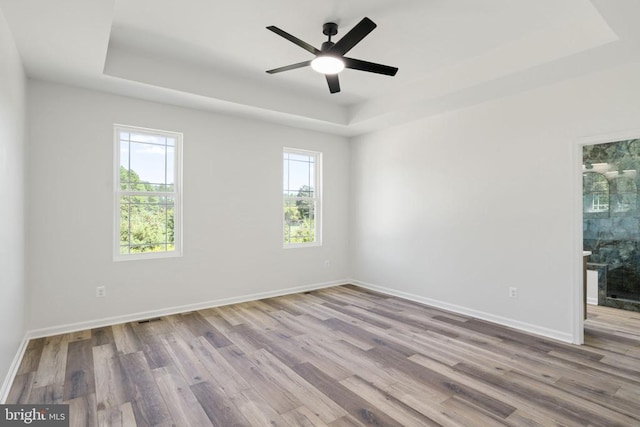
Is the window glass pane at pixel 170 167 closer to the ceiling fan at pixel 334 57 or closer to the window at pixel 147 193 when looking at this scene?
the window at pixel 147 193

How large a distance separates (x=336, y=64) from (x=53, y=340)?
12.7 ft

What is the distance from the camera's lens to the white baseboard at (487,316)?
11.6ft

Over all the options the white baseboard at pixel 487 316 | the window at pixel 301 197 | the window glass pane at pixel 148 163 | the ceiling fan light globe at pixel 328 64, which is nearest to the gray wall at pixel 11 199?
the window glass pane at pixel 148 163

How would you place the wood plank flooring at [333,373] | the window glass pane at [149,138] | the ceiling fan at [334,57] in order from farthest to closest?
the window glass pane at [149,138], the ceiling fan at [334,57], the wood plank flooring at [333,373]

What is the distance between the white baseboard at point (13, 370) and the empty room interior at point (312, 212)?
0.10 feet

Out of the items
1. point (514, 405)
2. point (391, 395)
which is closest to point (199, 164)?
point (391, 395)

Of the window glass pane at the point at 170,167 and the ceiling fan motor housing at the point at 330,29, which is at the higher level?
the ceiling fan motor housing at the point at 330,29

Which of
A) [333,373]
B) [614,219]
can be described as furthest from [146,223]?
[614,219]

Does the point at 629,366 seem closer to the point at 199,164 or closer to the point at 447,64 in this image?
the point at 447,64

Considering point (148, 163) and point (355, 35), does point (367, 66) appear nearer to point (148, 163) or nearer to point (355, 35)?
point (355, 35)

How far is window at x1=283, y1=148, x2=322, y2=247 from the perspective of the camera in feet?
18.2

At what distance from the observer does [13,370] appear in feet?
8.87

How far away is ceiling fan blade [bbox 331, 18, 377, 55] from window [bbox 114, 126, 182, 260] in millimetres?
2655

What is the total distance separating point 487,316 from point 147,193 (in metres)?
4.47
